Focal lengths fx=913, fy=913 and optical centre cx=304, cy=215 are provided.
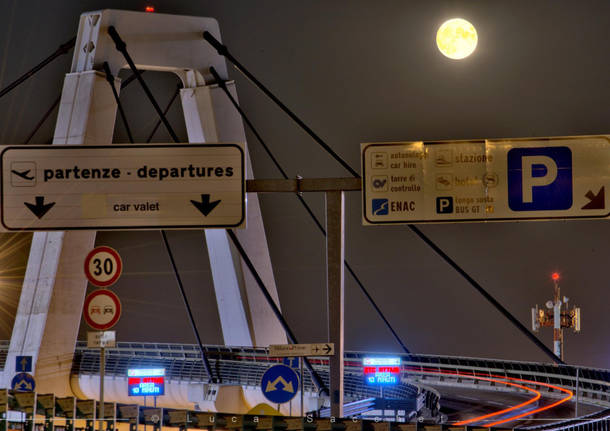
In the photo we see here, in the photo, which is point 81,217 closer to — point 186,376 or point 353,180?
point 353,180

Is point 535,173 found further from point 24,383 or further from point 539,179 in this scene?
point 24,383

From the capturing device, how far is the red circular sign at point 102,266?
13.1 metres

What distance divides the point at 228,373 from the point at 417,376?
387 inches

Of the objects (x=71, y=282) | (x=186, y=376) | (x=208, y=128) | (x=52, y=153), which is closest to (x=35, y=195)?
(x=52, y=153)

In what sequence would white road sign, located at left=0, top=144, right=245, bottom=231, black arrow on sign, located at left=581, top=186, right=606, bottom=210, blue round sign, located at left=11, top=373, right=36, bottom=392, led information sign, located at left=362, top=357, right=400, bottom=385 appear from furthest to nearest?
led information sign, located at left=362, top=357, right=400, bottom=385 → blue round sign, located at left=11, top=373, right=36, bottom=392 → white road sign, located at left=0, top=144, right=245, bottom=231 → black arrow on sign, located at left=581, top=186, right=606, bottom=210

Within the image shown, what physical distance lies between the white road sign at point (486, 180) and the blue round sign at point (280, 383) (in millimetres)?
2810

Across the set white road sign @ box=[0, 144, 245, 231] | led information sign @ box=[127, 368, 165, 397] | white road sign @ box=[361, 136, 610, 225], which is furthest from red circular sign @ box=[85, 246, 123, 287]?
led information sign @ box=[127, 368, 165, 397]

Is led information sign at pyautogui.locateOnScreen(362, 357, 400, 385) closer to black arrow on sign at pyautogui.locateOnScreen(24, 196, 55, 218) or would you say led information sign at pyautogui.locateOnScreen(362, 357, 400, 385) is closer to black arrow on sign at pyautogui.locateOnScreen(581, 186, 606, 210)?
black arrow on sign at pyautogui.locateOnScreen(581, 186, 606, 210)

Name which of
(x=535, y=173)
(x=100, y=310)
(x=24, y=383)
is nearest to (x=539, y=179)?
(x=535, y=173)

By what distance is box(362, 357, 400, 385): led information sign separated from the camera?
27.4 meters

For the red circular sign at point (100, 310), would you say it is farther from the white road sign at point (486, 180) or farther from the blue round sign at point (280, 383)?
the white road sign at point (486, 180)

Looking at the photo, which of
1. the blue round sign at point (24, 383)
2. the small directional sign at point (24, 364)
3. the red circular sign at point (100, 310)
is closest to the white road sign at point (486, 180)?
the red circular sign at point (100, 310)

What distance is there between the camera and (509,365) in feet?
135

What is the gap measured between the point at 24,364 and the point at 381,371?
35.5ft
